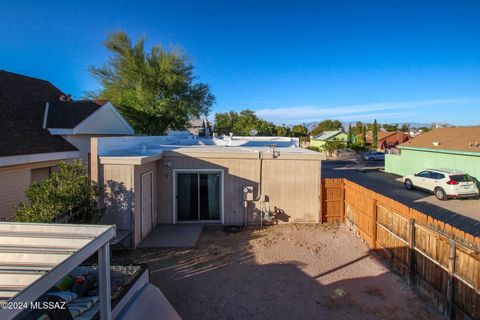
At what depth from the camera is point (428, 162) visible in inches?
811

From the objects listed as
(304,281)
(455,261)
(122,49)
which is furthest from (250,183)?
(122,49)

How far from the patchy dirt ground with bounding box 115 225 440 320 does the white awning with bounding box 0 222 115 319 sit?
3352mm

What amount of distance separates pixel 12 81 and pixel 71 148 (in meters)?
5.01

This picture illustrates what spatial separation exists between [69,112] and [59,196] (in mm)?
7499

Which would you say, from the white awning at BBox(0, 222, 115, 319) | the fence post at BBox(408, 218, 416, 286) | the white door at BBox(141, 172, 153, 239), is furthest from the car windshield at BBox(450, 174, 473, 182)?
the white awning at BBox(0, 222, 115, 319)

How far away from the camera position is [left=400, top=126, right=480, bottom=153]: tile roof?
18.1 m

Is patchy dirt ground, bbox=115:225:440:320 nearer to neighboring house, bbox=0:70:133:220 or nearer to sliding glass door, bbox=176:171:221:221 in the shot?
sliding glass door, bbox=176:171:221:221

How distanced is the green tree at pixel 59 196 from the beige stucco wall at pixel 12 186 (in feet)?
8.56

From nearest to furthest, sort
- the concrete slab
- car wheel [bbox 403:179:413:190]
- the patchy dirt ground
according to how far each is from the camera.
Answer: the patchy dirt ground → the concrete slab → car wheel [bbox 403:179:413:190]

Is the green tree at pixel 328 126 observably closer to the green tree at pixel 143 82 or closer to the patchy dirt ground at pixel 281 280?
the green tree at pixel 143 82

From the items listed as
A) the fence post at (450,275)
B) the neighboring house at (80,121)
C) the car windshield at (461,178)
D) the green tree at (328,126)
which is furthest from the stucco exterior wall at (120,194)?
the green tree at (328,126)

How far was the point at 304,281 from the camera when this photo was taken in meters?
6.46

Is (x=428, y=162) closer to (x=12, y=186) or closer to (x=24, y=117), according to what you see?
(x=12, y=186)

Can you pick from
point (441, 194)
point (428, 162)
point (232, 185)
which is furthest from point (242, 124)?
point (232, 185)
